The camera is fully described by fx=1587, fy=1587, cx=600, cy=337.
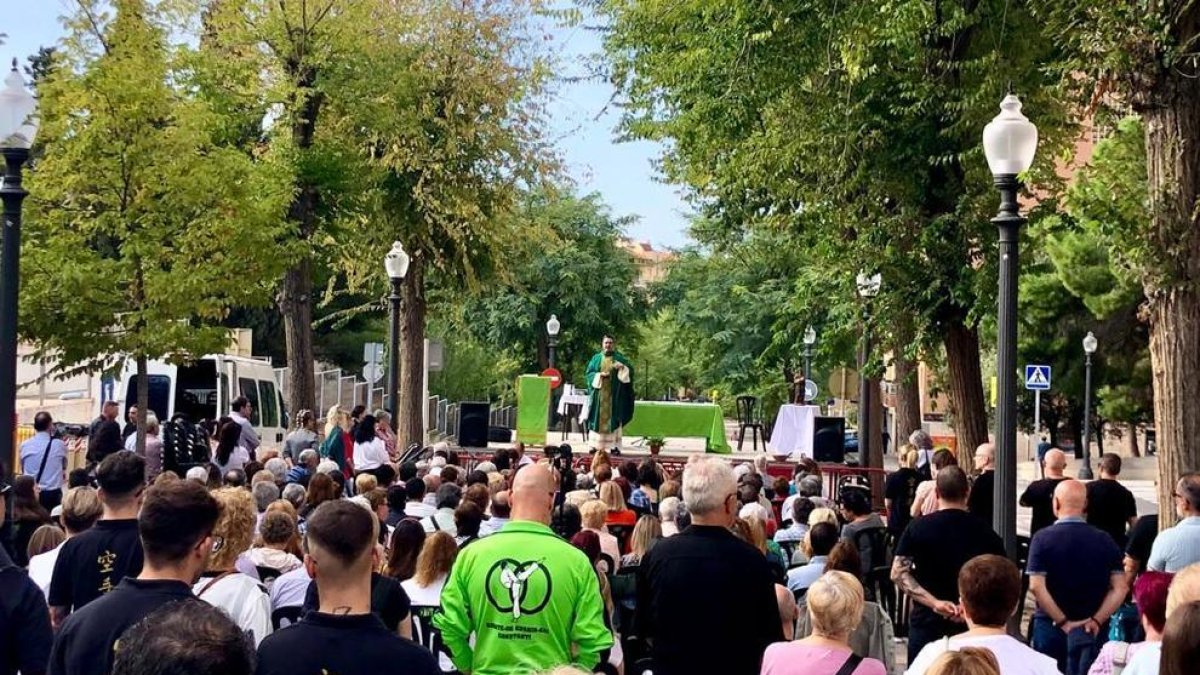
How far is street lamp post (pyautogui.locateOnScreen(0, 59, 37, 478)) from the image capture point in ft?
41.6

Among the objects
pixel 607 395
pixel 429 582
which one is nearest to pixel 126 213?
pixel 607 395

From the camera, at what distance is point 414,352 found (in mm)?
34531

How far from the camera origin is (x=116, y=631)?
4.72 meters

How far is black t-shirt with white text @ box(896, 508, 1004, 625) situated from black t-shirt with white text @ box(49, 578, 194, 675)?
4.87m

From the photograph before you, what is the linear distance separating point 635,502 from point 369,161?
19.9m

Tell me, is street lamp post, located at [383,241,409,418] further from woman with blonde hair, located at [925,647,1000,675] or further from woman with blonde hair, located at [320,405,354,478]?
woman with blonde hair, located at [925,647,1000,675]

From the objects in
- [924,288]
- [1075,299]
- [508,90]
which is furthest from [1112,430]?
[924,288]

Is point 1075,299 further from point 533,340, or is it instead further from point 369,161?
point 369,161

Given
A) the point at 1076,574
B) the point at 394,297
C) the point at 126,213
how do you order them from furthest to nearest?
the point at 394,297
the point at 126,213
the point at 1076,574

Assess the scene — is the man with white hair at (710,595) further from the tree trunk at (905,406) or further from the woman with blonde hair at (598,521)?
the tree trunk at (905,406)

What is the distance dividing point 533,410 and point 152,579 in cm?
2953

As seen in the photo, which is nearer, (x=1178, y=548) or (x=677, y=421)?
(x=1178, y=548)

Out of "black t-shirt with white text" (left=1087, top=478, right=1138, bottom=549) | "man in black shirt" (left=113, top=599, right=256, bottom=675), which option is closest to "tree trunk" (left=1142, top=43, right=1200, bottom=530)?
"black t-shirt with white text" (left=1087, top=478, right=1138, bottom=549)

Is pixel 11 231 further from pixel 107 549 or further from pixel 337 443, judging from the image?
pixel 337 443
